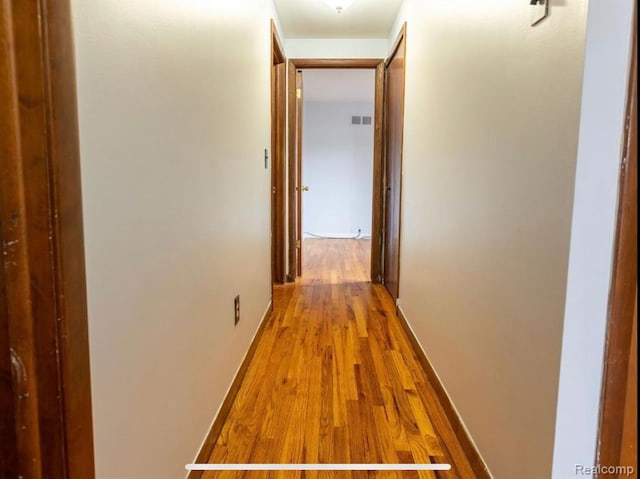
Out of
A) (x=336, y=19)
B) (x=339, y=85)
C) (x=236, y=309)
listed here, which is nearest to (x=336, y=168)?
(x=339, y=85)

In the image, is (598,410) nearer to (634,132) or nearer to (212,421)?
(634,132)

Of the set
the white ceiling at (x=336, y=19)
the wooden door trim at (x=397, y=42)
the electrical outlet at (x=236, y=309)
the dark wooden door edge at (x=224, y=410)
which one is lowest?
the dark wooden door edge at (x=224, y=410)

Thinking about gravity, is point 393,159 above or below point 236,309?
above

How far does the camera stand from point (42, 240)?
0.64 metres

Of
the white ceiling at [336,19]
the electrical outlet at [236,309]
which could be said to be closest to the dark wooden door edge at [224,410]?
the electrical outlet at [236,309]

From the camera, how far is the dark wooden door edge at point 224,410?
1.46 m

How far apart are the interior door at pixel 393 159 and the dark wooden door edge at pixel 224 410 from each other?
127 centimetres

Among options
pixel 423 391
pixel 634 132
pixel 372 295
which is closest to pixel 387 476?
pixel 423 391

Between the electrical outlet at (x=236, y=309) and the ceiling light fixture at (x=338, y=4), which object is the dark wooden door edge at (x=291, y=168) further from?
the electrical outlet at (x=236, y=309)

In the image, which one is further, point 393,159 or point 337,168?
point 337,168

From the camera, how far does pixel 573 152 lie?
895mm

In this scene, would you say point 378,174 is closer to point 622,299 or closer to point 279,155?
point 279,155

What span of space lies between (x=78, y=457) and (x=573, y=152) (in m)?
1.07

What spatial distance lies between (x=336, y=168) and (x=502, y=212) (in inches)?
231
